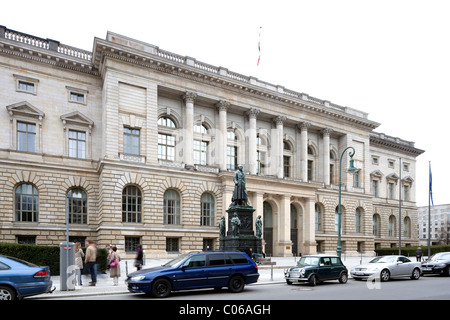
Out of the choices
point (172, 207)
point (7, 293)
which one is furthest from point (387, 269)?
point (172, 207)

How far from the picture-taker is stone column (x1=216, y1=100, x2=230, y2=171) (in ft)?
141

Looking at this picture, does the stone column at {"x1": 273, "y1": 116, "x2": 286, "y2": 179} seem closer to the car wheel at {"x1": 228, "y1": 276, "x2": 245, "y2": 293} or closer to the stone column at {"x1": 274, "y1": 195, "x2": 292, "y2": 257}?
the stone column at {"x1": 274, "y1": 195, "x2": 292, "y2": 257}

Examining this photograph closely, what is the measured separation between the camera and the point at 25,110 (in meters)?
35.2

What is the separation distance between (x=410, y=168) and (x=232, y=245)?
5187 cm

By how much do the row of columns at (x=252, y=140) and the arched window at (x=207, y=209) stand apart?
10.6ft

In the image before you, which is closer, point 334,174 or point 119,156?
point 119,156

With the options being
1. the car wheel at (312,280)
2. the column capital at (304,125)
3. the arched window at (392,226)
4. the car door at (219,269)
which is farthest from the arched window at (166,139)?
the arched window at (392,226)

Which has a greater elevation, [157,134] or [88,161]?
[157,134]


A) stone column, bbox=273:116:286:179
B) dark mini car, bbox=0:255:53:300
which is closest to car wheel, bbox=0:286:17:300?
dark mini car, bbox=0:255:53:300

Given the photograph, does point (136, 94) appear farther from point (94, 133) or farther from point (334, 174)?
point (334, 174)

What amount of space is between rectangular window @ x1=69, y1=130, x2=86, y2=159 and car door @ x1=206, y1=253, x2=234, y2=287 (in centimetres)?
2503

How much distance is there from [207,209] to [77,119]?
1478 cm
